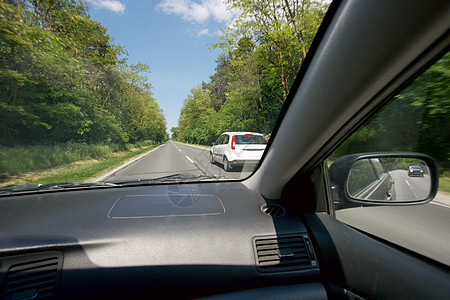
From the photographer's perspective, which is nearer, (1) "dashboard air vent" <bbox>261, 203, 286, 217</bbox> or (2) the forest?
(2) the forest

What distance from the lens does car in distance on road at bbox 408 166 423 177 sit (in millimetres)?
1074

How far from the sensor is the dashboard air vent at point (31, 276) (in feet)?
3.94

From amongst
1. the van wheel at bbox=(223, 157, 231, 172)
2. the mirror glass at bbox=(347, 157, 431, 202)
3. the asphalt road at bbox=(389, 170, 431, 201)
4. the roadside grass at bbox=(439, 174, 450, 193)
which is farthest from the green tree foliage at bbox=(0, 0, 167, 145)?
the van wheel at bbox=(223, 157, 231, 172)

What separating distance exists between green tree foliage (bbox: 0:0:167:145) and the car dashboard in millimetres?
1913

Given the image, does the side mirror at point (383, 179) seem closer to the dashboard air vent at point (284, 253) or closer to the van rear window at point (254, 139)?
the dashboard air vent at point (284, 253)

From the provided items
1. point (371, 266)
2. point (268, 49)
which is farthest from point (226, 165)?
point (371, 266)

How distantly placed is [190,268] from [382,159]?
1432 mm

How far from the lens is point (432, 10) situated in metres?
0.68

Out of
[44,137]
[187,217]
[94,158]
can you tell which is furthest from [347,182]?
[94,158]

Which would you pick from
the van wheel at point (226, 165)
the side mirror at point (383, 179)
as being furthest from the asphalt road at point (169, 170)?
the side mirror at point (383, 179)

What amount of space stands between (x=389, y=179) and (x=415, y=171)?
0.19 m

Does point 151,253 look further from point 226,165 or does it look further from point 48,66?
point 226,165

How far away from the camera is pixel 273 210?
1.81 m

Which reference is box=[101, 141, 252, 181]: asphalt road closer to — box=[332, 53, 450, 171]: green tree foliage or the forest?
the forest
